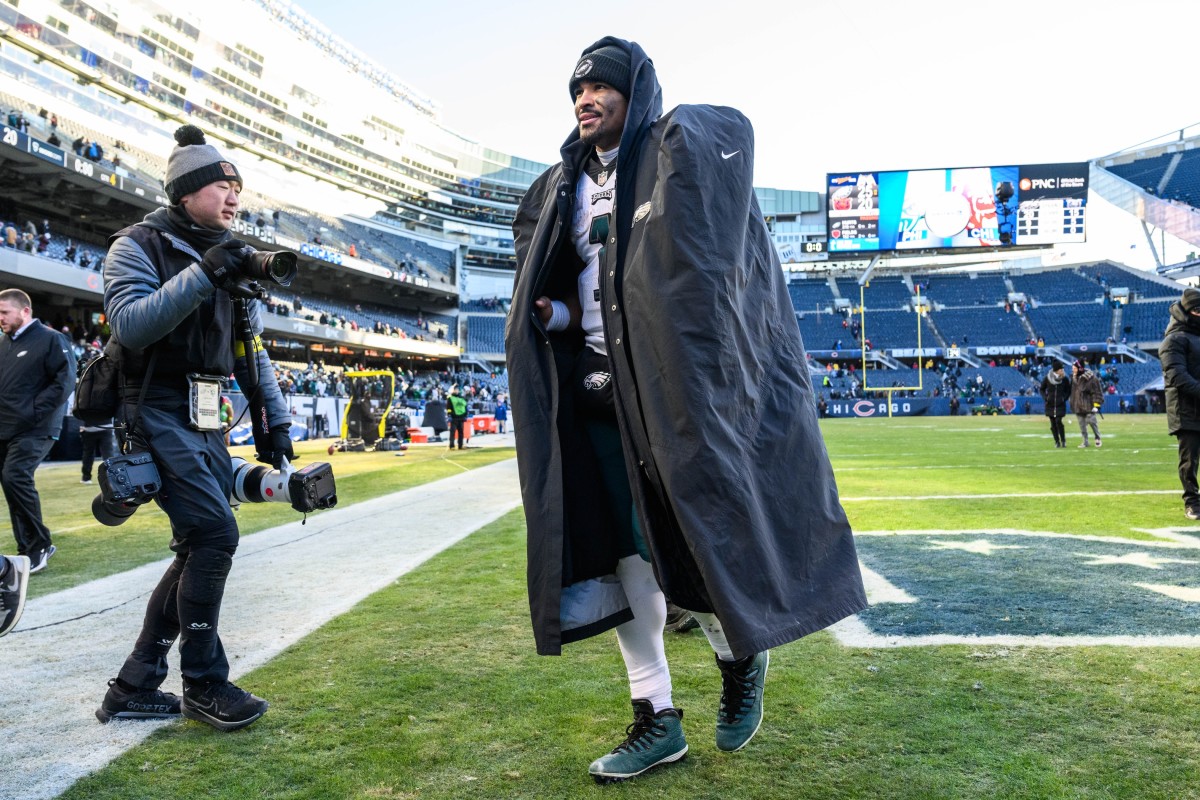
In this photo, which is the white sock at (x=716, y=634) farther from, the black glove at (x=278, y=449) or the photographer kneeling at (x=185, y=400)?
the black glove at (x=278, y=449)

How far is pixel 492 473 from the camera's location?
1244 centimetres

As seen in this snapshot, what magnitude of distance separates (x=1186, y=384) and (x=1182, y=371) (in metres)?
0.10

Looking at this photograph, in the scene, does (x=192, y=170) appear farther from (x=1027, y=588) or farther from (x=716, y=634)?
(x=1027, y=588)

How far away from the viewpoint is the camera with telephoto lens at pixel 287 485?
282cm

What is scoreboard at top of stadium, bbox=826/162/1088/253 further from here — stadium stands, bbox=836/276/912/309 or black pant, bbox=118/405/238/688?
black pant, bbox=118/405/238/688

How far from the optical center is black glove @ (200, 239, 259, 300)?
2.63 meters

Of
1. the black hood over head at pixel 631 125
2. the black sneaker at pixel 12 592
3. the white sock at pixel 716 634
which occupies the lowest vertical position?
the white sock at pixel 716 634

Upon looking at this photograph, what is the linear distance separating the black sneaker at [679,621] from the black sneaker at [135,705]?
1.95 metres

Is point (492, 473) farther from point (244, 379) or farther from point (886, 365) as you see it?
point (886, 365)

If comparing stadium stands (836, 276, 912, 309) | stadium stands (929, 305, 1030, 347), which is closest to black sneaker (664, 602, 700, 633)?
stadium stands (929, 305, 1030, 347)

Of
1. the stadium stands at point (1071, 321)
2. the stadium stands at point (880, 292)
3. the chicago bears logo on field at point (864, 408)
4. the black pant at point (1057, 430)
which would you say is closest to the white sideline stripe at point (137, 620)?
the black pant at point (1057, 430)

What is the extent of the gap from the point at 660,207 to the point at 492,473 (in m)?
10.5

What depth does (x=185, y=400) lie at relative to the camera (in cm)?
286

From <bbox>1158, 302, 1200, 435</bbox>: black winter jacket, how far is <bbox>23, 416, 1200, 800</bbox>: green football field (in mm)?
1758
